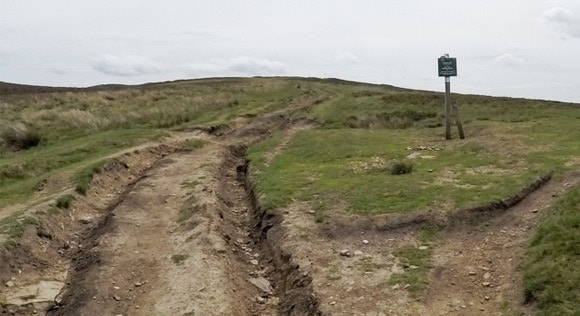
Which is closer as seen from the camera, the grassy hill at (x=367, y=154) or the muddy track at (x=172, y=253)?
the muddy track at (x=172, y=253)

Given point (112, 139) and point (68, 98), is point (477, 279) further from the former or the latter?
point (68, 98)

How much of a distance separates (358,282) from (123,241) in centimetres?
536

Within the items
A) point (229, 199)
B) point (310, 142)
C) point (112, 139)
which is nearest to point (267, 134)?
point (310, 142)

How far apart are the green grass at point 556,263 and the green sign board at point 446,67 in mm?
10910

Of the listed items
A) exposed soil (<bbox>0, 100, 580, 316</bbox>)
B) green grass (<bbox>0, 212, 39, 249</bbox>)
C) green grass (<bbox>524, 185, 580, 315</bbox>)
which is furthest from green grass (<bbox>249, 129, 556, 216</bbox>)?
green grass (<bbox>0, 212, 39, 249</bbox>)

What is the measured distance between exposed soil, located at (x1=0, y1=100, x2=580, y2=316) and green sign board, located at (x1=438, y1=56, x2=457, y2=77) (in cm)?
858

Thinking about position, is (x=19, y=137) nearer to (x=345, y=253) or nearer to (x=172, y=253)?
(x=172, y=253)

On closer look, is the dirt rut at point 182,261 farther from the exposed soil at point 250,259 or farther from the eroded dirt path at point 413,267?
the eroded dirt path at point 413,267

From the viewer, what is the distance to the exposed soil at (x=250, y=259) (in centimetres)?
962

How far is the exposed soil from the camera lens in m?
9.62

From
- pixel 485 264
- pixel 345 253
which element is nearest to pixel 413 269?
pixel 485 264

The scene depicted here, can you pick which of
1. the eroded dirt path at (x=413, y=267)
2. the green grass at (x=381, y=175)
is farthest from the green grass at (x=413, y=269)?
the green grass at (x=381, y=175)

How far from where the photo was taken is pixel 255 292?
10.6 meters

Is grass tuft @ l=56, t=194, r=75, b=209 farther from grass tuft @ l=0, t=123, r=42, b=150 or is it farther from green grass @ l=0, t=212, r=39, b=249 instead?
grass tuft @ l=0, t=123, r=42, b=150
